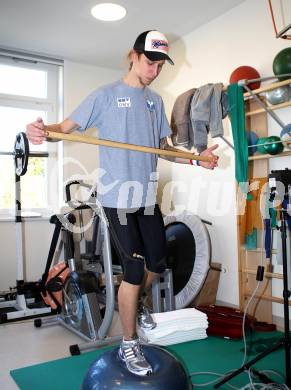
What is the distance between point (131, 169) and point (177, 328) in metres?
1.40

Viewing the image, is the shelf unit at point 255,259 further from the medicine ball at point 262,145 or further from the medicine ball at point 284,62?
the medicine ball at point 284,62

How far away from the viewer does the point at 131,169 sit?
196 cm

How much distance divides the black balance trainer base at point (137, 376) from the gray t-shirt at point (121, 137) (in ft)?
2.51

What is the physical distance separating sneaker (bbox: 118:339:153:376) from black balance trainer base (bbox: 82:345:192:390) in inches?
0.9

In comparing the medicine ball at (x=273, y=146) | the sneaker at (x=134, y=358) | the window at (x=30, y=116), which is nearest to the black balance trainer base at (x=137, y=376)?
the sneaker at (x=134, y=358)

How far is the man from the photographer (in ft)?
6.19

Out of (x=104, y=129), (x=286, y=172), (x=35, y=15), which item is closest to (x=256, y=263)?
(x=286, y=172)

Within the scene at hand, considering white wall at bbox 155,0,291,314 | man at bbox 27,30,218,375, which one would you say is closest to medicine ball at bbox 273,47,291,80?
white wall at bbox 155,0,291,314

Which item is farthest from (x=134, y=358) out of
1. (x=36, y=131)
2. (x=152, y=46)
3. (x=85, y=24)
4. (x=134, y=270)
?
(x=85, y=24)

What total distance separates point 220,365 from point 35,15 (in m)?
3.51

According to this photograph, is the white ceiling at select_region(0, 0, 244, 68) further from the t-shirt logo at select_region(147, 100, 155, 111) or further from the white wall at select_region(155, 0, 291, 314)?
the t-shirt logo at select_region(147, 100, 155, 111)

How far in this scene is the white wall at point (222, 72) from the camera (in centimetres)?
325

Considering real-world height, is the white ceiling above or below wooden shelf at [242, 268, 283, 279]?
above

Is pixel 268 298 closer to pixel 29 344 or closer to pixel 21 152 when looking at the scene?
pixel 29 344
